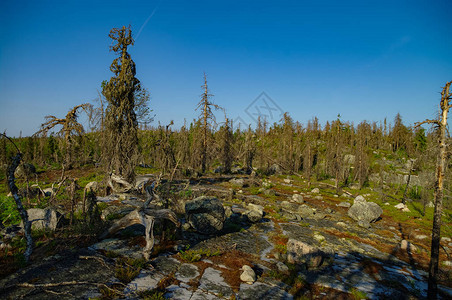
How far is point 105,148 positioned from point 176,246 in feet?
36.7

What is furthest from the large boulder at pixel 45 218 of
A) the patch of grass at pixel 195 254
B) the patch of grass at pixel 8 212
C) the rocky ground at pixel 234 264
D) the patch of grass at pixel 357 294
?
the patch of grass at pixel 357 294

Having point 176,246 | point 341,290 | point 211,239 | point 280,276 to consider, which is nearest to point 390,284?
point 341,290

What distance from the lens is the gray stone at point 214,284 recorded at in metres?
7.56

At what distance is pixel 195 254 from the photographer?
9.75 metres

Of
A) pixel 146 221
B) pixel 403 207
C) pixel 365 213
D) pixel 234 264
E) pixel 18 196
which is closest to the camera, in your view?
pixel 18 196

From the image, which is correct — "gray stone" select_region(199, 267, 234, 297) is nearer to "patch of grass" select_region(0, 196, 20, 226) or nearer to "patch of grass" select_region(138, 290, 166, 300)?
"patch of grass" select_region(138, 290, 166, 300)

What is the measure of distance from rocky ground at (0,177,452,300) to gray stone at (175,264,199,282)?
0.04m

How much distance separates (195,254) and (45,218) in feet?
23.5

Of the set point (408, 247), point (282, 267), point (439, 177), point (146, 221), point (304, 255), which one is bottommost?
point (408, 247)

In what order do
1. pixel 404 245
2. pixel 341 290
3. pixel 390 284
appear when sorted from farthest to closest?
pixel 404 245, pixel 390 284, pixel 341 290

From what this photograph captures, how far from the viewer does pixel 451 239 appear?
669 inches

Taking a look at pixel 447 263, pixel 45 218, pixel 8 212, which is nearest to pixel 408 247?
pixel 447 263

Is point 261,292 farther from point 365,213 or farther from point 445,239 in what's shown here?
point 445,239

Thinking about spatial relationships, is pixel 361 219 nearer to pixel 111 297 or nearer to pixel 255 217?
pixel 255 217
